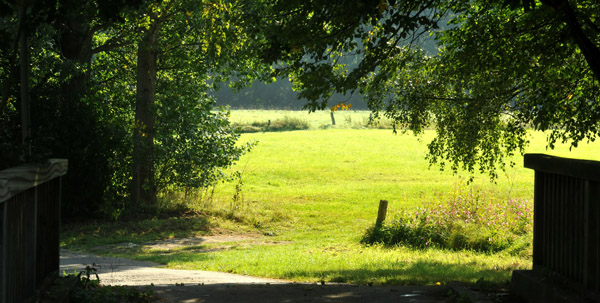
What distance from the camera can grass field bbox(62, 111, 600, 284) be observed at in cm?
1283

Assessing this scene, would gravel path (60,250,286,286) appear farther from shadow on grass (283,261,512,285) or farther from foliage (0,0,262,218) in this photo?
foliage (0,0,262,218)

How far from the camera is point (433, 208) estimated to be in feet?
60.2

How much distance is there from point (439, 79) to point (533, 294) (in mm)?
8950

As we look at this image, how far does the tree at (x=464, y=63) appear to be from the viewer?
10.1 m

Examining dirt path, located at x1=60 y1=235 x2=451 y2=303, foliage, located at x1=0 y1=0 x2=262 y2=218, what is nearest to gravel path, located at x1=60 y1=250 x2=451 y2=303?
dirt path, located at x1=60 y1=235 x2=451 y2=303

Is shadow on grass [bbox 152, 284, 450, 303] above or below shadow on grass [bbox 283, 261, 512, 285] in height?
above

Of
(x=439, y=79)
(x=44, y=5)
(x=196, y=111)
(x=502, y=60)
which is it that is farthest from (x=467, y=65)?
(x=196, y=111)

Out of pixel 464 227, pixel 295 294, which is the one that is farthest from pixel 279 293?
pixel 464 227

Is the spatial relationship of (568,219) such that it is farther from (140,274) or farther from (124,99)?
(124,99)

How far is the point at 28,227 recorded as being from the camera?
242 inches

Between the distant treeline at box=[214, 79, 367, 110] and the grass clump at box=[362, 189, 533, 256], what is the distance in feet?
286

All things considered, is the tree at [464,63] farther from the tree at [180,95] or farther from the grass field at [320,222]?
the tree at [180,95]

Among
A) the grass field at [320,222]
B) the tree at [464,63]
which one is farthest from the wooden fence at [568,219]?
the grass field at [320,222]

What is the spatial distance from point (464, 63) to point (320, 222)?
11.0 metres
